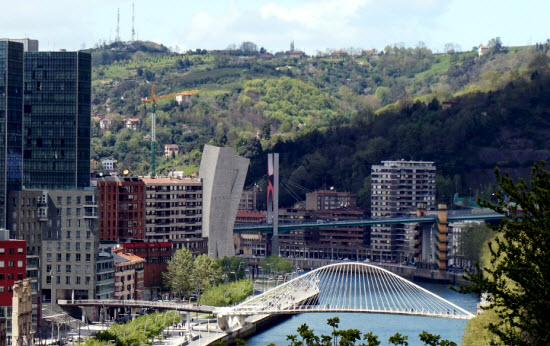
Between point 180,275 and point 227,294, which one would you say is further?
point 180,275

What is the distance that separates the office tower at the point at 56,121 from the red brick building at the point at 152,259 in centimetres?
1097

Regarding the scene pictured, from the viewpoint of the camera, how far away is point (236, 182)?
4373 inches

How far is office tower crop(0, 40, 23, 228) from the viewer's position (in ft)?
247

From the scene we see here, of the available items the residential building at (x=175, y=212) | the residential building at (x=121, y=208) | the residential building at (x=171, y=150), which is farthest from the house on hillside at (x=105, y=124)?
the residential building at (x=121, y=208)

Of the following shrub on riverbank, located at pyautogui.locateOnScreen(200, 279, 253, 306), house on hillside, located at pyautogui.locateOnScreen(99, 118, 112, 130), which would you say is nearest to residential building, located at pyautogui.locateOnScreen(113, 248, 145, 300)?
shrub on riverbank, located at pyautogui.locateOnScreen(200, 279, 253, 306)

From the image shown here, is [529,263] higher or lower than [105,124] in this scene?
lower

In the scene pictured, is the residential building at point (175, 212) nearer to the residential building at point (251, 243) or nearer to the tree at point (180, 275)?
the tree at point (180, 275)

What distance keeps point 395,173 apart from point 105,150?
50.3 metres

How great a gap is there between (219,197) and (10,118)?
34.1 metres

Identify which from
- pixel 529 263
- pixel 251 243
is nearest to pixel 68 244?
pixel 529 263

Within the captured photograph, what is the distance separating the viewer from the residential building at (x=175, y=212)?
102812mm

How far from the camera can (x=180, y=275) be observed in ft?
284

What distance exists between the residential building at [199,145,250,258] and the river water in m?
20.8

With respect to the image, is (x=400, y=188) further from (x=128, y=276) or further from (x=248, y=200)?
(x=128, y=276)
